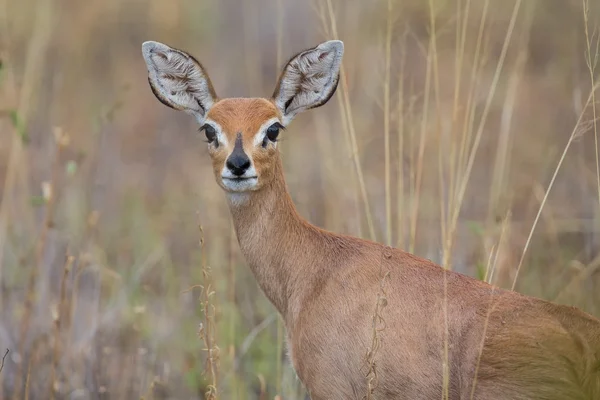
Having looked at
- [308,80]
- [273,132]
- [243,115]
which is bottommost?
[273,132]

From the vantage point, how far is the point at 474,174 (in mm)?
11016

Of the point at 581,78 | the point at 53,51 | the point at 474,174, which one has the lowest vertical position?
the point at 474,174

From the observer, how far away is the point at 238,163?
5438mm

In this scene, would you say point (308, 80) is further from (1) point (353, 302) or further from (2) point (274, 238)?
(1) point (353, 302)

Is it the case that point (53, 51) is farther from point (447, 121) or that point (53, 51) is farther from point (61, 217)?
point (447, 121)

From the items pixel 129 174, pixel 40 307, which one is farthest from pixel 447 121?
pixel 40 307

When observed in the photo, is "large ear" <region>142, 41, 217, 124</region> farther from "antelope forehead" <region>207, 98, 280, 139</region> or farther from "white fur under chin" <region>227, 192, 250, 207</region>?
"white fur under chin" <region>227, 192, 250, 207</region>

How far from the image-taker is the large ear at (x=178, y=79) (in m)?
6.08

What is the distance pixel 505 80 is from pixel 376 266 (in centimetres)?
700

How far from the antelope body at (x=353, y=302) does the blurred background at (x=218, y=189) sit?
429 mm

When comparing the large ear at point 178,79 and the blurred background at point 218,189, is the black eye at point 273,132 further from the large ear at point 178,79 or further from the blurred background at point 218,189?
the blurred background at point 218,189

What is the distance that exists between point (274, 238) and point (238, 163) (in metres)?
0.61

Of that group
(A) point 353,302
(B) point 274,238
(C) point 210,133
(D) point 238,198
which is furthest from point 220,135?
(A) point 353,302

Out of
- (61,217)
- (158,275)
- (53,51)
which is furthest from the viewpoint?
(53,51)
